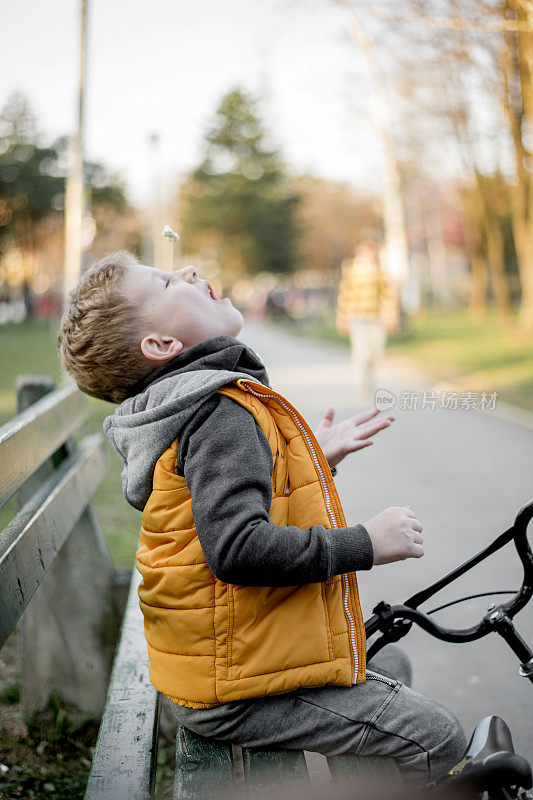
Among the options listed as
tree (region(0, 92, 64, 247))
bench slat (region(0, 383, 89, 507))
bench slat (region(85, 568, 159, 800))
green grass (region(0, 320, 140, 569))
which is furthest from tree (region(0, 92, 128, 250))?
bench slat (region(85, 568, 159, 800))

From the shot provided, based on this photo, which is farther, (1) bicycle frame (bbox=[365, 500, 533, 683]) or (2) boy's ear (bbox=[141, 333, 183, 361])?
(2) boy's ear (bbox=[141, 333, 183, 361])

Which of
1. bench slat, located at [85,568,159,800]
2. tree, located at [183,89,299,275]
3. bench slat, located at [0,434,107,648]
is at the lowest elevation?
bench slat, located at [85,568,159,800]

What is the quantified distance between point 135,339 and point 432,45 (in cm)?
1215

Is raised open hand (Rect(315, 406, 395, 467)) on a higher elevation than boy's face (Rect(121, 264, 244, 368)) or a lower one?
lower

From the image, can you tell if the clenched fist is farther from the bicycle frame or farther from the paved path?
Result: the paved path

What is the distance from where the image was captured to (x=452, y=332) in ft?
75.9

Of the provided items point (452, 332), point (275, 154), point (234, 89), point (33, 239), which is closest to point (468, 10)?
point (452, 332)

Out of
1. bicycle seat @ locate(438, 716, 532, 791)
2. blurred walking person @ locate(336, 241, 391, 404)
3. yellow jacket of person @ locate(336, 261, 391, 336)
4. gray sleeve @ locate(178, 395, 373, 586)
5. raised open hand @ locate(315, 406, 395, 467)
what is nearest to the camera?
bicycle seat @ locate(438, 716, 532, 791)

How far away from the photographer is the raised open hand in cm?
216

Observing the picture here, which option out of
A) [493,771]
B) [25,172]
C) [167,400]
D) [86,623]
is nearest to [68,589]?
[86,623]

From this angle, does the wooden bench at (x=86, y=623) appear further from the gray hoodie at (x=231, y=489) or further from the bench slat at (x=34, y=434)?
the gray hoodie at (x=231, y=489)

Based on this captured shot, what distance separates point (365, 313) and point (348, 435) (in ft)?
28.1

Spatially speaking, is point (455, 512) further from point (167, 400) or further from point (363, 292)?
point (363, 292)

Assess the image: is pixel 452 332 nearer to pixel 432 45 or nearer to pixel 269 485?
pixel 432 45
